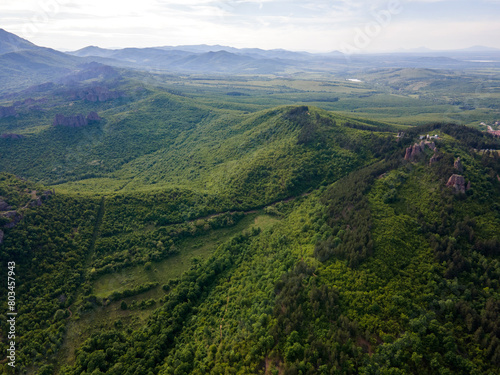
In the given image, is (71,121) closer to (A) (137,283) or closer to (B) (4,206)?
(B) (4,206)

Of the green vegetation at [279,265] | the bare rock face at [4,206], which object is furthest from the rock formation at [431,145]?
the bare rock face at [4,206]

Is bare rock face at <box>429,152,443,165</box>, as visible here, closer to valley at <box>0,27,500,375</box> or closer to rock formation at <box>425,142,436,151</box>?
valley at <box>0,27,500,375</box>

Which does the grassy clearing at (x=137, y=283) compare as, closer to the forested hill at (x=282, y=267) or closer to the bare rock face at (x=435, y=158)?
the forested hill at (x=282, y=267)

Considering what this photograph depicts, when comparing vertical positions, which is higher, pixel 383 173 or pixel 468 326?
pixel 383 173

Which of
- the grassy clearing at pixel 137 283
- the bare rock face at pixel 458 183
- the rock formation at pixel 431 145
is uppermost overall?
the rock formation at pixel 431 145

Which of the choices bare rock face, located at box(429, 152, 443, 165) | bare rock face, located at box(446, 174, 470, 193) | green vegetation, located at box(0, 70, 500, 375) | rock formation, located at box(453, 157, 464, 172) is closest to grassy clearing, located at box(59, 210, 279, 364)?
green vegetation, located at box(0, 70, 500, 375)

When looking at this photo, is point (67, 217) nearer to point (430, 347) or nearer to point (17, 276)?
point (17, 276)

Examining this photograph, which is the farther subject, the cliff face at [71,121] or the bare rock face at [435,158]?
the cliff face at [71,121]

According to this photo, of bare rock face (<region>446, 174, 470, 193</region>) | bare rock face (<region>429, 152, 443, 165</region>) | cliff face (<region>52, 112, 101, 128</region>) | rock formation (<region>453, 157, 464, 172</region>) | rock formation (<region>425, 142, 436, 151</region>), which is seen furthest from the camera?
cliff face (<region>52, 112, 101, 128</region>)

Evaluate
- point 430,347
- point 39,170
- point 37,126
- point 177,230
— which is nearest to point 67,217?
point 177,230
